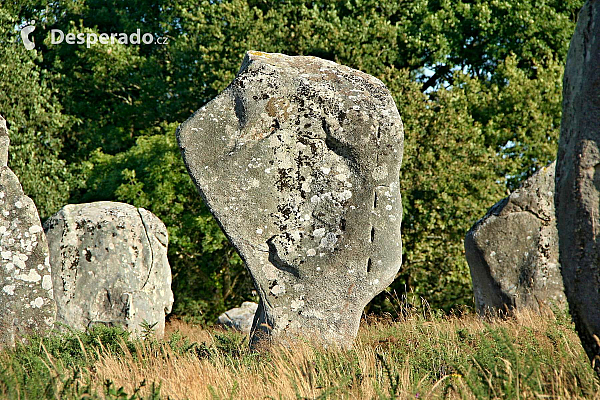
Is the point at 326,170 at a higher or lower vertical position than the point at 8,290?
higher

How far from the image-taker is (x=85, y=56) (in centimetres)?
1817

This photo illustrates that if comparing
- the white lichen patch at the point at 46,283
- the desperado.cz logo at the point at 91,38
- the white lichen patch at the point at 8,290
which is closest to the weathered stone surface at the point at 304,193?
the white lichen patch at the point at 46,283

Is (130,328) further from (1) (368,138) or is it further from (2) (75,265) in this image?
(1) (368,138)

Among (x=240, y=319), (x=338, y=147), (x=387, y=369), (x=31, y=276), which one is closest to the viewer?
(x=387, y=369)

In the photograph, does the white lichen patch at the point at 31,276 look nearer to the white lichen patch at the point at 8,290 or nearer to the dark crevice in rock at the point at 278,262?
the white lichen patch at the point at 8,290

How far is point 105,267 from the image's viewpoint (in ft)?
28.7

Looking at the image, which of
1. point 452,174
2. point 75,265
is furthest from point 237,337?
point 452,174

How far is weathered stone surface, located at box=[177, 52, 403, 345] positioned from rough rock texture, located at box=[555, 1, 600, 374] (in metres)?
2.54

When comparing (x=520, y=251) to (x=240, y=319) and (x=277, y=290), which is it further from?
(x=240, y=319)

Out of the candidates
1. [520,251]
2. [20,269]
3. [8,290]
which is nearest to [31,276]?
[20,269]

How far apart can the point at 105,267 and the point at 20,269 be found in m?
1.68

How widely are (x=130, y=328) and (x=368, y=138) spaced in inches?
170

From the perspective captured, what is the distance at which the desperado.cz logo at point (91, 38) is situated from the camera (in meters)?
16.9

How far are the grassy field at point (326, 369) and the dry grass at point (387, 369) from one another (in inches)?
0.4
